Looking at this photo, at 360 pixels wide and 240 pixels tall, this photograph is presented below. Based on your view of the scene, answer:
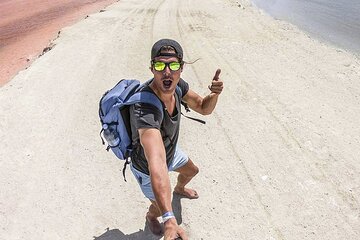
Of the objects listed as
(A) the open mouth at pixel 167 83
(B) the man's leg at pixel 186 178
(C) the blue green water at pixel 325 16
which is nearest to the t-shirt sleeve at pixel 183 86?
(A) the open mouth at pixel 167 83

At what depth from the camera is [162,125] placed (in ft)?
10.2

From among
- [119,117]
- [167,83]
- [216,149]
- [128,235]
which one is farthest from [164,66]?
[216,149]

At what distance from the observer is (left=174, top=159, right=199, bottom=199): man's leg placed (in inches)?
163

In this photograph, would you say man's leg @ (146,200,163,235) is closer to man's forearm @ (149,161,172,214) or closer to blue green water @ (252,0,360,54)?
man's forearm @ (149,161,172,214)

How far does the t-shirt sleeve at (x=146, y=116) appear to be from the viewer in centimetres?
285

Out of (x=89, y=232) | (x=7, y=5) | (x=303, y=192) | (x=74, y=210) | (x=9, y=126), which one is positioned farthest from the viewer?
(x=7, y=5)

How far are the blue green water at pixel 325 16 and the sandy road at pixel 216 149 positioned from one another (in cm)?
337

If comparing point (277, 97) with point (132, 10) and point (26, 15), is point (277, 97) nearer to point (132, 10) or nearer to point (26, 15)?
point (132, 10)

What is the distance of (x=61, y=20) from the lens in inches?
631

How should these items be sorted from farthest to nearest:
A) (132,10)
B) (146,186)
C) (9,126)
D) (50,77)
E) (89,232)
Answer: (132,10) → (50,77) → (9,126) → (89,232) → (146,186)

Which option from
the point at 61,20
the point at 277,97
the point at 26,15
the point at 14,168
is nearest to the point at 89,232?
the point at 14,168

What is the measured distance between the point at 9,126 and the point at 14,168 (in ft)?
4.14

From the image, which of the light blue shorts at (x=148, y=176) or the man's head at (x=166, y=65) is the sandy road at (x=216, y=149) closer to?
the light blue shorts at (x=148, y=176)

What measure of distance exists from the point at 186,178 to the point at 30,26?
1381 centimetres
